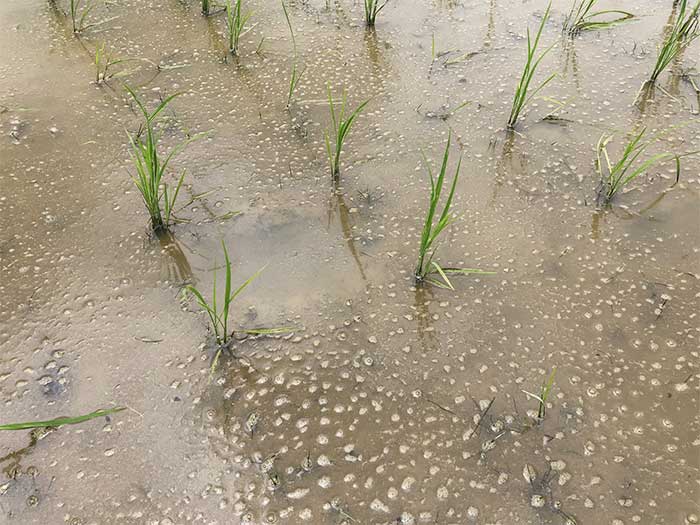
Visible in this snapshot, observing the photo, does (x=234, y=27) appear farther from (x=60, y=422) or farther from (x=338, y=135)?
(x=60, y=422)

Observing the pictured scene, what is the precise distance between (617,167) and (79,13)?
2.81 meters

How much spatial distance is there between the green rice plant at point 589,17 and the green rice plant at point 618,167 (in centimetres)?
82

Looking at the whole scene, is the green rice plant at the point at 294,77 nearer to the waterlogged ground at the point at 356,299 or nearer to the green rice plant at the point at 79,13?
the waterlogged ground at the point at 356,299

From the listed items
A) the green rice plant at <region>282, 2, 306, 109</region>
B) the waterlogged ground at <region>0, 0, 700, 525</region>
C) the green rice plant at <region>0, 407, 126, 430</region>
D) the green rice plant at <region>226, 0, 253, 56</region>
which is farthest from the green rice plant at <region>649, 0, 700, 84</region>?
the green rice plant at <region>0, 407, 126, 430</region>

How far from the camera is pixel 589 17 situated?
2.75m

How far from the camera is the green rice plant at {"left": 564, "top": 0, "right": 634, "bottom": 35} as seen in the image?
2.75 meters

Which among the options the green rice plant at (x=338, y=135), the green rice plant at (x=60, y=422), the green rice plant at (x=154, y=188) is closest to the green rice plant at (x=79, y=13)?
the green rice plant at (x=154, y=188)

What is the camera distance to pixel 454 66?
2.63 m

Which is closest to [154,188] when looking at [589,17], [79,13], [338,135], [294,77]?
[338,135]

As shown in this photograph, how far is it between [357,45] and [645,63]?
1.35 m

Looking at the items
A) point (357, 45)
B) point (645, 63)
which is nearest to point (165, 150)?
point (357, 45)

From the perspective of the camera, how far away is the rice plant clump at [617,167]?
1.98 meters

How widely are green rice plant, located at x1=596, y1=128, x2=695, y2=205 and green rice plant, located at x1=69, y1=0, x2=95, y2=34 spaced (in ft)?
8.25

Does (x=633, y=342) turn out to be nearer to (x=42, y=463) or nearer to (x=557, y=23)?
(x=42, y=463)
